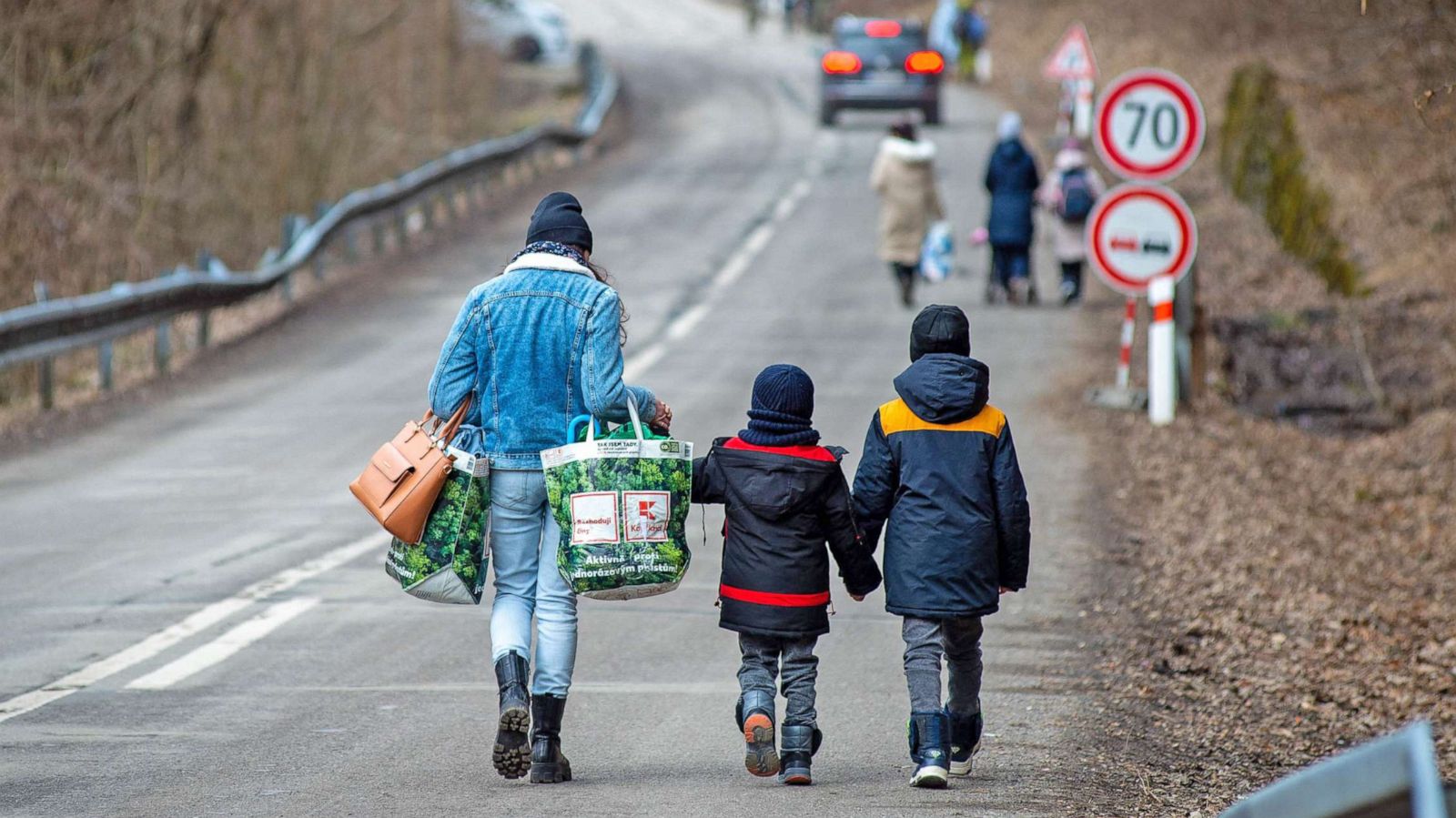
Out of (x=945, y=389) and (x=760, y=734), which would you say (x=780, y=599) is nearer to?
(x=760, y=734)

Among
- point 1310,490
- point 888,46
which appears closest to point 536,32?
point 888,46

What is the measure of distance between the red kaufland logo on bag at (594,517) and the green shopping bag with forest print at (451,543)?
1.11 ft

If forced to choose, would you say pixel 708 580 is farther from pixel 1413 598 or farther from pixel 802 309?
pixel 802 309

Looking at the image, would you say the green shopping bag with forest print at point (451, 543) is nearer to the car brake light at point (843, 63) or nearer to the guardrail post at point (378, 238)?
the guardrail post at point (378, 238)

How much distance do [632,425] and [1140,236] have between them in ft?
26.0

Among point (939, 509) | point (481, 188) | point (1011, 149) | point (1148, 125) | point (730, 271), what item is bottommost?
point (939, 509)

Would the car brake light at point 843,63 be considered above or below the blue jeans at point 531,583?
above

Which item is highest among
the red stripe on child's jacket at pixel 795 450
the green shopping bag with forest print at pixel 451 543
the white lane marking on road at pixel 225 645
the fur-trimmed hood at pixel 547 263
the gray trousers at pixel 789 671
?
the fur-trimmed hood at pixel 547 263

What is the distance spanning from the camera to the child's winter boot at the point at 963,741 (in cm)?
582

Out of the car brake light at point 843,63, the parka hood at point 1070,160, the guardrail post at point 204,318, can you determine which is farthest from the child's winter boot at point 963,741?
the car brake light at point 843,63

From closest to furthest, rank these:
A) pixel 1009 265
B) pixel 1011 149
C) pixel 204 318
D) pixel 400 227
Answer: pixel 204 318 < pixel 1011 149 < pixel 1009 265 < pixel 400 227

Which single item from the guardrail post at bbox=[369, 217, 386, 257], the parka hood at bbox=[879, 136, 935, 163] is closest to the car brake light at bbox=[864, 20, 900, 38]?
the guardrail post at bbox=[369, 217, 386, 257]

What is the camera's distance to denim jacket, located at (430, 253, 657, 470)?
567 centimetres

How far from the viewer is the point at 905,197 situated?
19.0 m
